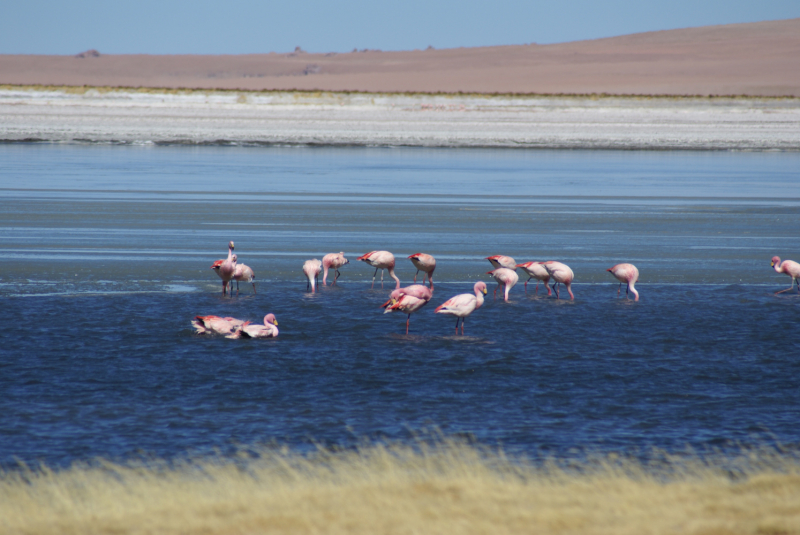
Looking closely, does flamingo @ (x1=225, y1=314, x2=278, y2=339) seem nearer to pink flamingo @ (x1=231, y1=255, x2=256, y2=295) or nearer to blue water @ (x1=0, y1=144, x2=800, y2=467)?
blue water @ (x1=0, y1=144, x2=800, y2=467)

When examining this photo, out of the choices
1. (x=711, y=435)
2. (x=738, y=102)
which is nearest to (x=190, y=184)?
(x=711, y=435)

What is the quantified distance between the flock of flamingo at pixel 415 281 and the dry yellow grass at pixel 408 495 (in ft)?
11.5

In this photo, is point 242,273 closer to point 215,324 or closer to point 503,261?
point 215,324

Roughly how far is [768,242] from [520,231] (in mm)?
4619

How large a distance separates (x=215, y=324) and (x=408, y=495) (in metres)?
4.87

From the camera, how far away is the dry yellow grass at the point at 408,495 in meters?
4.98

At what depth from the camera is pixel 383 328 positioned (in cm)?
1057

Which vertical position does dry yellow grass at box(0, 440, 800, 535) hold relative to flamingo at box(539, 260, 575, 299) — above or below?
below

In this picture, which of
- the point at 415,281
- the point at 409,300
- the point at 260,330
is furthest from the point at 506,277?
the point at 260,330

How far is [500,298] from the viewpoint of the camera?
12.6m

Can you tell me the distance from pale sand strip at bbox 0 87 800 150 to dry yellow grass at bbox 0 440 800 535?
125ft

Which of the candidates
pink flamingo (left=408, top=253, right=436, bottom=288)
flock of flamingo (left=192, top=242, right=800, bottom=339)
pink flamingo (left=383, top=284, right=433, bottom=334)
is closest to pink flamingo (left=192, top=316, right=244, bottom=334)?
flock of flamingo (left=192, top=242, right=800, bottom=339)

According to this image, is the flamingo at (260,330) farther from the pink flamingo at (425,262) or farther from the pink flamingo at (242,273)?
the pink flamingo at (425,262)

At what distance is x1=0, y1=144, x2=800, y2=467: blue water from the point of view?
730 cm
